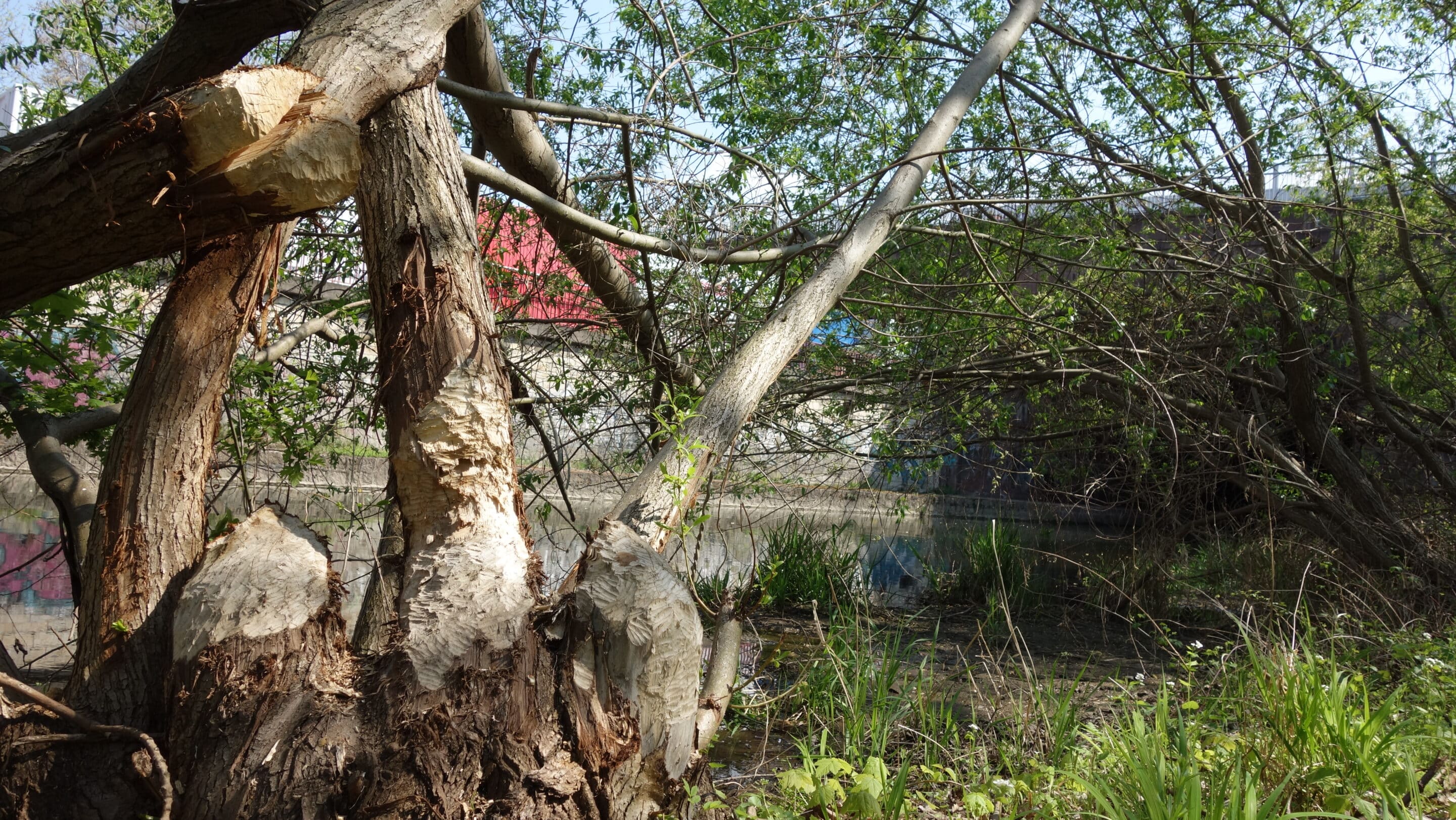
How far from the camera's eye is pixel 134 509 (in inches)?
87.3

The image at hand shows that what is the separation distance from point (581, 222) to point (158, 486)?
5.86 ft

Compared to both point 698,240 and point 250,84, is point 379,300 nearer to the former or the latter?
point 250,84

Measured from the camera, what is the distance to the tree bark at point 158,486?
214cm

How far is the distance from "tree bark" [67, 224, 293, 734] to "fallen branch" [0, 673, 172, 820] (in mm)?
74

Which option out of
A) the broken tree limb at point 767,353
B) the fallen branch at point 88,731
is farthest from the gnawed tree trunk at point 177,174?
the broken tree limb at point 767,353

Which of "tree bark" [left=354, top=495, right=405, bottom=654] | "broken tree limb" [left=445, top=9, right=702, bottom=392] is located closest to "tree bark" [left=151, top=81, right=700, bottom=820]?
"tree bark" [left=354, top=495, right=405, bottom=654]

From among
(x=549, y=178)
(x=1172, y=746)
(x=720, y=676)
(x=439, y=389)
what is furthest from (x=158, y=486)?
(x=1172, y=746)

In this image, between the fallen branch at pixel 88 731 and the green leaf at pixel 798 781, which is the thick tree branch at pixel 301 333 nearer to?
the fallen branch at pixel 88 731

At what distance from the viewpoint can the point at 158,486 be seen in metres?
2.24

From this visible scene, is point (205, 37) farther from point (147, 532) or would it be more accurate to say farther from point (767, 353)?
point (767, 353)

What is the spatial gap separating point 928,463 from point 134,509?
4.83 m

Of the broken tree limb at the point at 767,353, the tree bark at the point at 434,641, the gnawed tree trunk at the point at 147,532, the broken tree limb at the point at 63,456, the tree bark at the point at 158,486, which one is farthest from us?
the broken tree limb at the point at 63,456

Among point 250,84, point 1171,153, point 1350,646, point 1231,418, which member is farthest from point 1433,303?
point 250,84

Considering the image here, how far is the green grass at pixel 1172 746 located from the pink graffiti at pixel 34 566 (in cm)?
477
